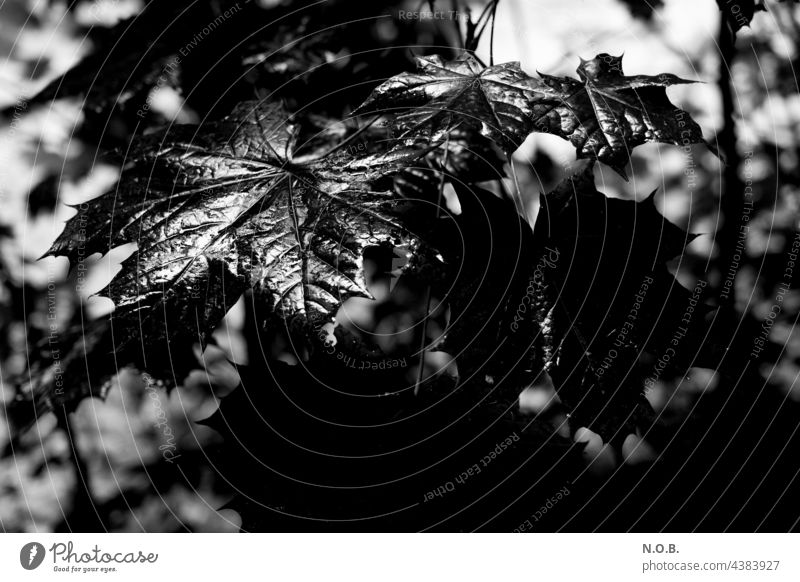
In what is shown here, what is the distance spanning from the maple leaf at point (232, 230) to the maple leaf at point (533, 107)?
0.11 feet

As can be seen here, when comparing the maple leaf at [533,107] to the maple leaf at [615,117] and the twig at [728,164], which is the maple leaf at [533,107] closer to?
the maple leaf at [615,117]

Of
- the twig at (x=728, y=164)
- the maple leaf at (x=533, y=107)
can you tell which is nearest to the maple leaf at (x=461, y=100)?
the maple leaf at (x=533, y=107)

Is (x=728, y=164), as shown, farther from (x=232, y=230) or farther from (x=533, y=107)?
(x=232, y=230)

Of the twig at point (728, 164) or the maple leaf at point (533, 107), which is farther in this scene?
the twig at point (728, 164)

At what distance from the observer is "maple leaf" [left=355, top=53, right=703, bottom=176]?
0.39m

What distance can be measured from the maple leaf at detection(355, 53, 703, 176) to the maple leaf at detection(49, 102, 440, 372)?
3 cm

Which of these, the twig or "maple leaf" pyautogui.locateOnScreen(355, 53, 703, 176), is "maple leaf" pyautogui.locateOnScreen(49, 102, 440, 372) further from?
the twig

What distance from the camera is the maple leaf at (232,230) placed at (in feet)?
1.24

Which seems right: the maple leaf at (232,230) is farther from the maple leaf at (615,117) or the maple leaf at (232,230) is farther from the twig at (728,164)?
the twig at (728,164)

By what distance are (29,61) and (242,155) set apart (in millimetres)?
258

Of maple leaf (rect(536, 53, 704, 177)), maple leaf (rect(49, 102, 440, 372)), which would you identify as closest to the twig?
Result: maple leaf (rect(536, 53, 704, 177))

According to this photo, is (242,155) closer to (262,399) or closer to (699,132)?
(262,399)

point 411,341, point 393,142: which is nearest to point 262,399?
point 411,341

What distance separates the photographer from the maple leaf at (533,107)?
390mm
